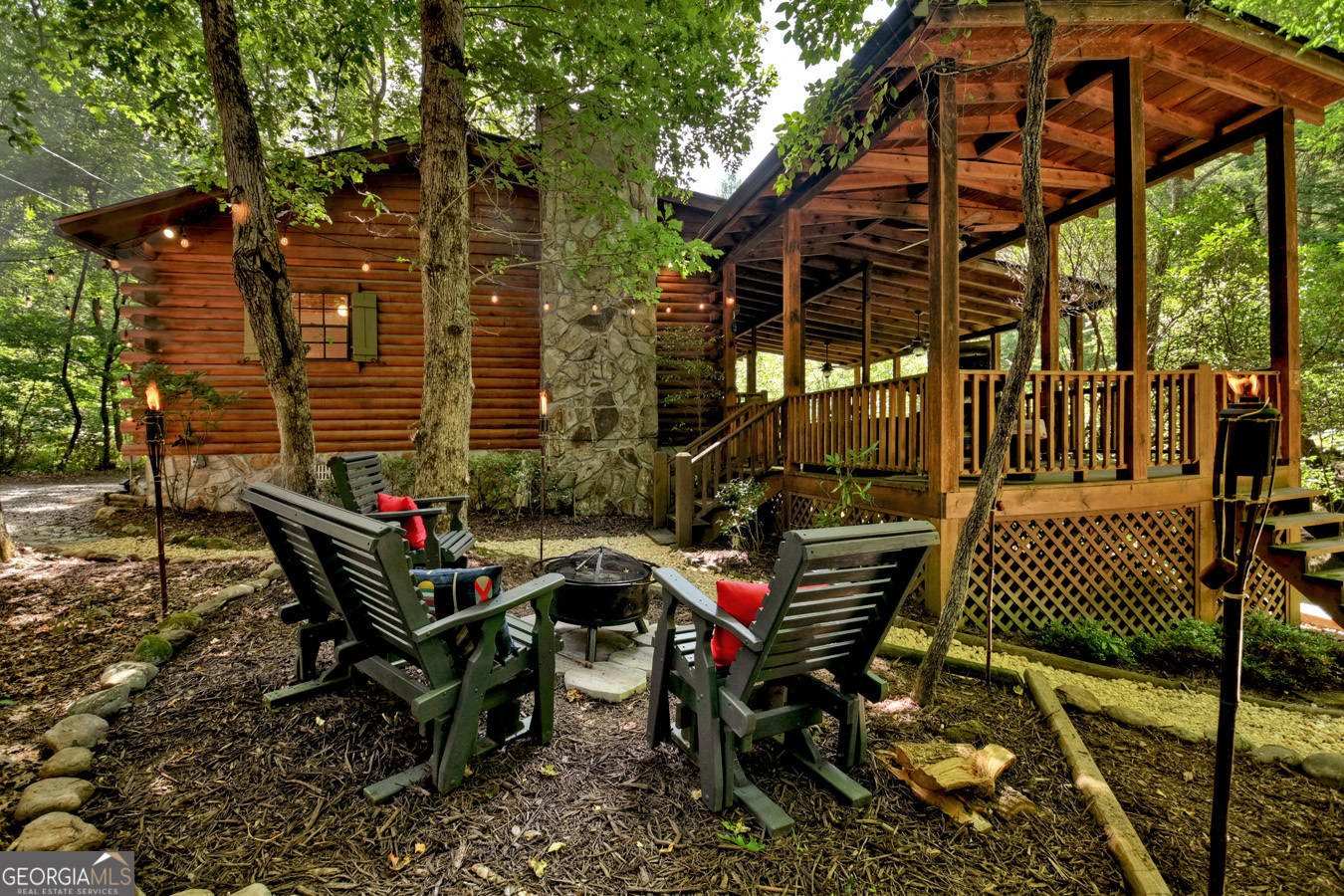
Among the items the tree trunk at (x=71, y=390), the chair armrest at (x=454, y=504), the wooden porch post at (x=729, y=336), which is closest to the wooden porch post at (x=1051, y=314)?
the wooden porch post at (x=729, y=336)

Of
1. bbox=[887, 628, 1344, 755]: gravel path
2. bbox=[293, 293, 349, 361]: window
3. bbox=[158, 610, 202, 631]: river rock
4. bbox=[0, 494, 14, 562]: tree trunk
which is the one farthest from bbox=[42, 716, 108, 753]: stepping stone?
bbox=[293, 293, 349, 361]: window

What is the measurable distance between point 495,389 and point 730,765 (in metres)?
8.40

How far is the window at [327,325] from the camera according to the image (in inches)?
340

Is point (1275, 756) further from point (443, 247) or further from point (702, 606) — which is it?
point (443, 247)

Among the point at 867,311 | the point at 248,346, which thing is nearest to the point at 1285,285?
the point at 867,311

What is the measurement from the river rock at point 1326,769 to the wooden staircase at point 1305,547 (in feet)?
7.18

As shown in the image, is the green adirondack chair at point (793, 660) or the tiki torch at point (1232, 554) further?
the green adirondack chair at point (793, 660)

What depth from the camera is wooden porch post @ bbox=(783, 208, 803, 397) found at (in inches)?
268

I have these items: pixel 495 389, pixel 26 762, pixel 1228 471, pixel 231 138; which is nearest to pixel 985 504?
pixel 1228 471

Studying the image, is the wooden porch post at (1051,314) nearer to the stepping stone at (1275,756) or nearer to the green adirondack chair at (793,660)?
the stepping stone at (1275,756)

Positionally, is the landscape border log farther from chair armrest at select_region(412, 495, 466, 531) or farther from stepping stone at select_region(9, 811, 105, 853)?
chair armrest at select_region(412, 495, 466, 531)

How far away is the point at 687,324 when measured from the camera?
402 inches

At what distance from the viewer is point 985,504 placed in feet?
8.74

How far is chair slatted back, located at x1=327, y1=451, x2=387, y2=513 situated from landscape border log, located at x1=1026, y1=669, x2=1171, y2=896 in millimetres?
4329
